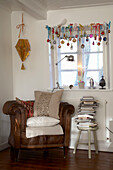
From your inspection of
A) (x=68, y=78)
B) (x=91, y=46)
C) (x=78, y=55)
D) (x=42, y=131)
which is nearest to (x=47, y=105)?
(x=42, y=131)

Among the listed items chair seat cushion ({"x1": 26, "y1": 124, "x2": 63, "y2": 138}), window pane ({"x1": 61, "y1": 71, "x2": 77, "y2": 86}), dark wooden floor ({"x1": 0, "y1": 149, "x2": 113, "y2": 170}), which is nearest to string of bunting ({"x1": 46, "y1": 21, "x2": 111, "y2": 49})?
window pane ({"x1": 61, "y1": 71, "x2": 77, "y2": 86})

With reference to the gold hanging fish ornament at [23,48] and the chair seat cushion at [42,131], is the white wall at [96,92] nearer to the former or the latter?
the gold hanging fish ornament at [23,48]

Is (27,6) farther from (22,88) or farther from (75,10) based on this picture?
(22,88)

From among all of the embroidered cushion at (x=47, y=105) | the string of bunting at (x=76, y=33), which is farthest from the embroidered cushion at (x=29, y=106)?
the string of bunting at (x=76, y=33)

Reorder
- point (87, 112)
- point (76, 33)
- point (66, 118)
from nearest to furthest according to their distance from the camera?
1. point (66, 118)
2. point (87, 112)
3. point (76, 33)

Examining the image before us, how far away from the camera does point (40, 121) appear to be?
3959 mm

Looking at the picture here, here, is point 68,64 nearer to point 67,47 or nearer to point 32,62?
point 67,47

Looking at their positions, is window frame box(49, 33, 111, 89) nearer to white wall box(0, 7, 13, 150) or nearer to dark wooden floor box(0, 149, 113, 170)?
white wall box(0, 7, 13, 150)

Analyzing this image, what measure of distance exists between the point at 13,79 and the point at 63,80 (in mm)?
975

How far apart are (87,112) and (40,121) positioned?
89 centimetres

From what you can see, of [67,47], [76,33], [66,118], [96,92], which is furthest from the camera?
[67,47]

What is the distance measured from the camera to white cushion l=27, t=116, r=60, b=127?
3950 millimetres

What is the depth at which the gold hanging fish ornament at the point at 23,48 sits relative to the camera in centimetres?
496

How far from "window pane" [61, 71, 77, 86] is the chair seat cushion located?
130 centimetres
